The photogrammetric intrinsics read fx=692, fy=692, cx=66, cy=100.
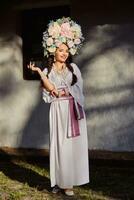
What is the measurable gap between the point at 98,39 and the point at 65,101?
3.15m

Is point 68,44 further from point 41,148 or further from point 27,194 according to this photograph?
point 41,148

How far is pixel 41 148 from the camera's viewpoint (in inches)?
458

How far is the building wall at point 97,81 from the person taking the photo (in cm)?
1070

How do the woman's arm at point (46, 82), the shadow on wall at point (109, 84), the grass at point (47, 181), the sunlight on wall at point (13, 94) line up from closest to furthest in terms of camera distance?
the woman's arm at point (46, 82) < the grass at point (47, 181) < the shadow on wall at point (109, 84) < the sunlight on wall at point (13, 94)

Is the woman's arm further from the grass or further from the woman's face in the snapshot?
the grass

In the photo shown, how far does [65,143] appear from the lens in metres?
8.00

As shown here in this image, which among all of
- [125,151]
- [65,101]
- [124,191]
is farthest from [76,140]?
[125,151]

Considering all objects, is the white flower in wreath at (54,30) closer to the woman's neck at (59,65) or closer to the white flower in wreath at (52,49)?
the white flower in wreath at (52,49)

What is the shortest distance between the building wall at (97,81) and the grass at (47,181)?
509 millimetres

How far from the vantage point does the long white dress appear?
7980 mm

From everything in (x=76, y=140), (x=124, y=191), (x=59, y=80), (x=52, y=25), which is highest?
(x=52, y=25)

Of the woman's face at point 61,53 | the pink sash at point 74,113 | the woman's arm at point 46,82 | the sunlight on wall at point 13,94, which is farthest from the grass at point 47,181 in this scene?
the woman's face at point 61,53

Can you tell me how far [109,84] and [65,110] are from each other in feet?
9.72

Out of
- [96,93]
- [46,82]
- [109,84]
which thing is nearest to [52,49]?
[46,82]
